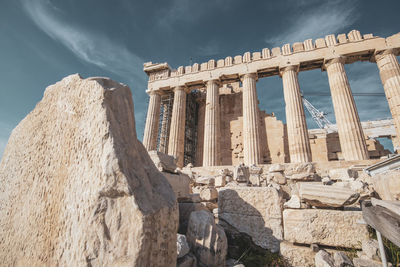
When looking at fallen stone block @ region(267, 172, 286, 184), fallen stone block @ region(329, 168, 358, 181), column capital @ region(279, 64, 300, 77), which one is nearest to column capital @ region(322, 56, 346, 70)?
column capital @ region(279, 64, 300, 77)

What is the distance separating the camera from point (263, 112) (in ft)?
47.9

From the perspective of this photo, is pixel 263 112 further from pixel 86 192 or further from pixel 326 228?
pixel 86 192

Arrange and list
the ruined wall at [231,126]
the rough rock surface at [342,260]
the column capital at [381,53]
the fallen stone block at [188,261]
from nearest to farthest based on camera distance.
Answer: the fallen stone block at [188,261] → the rough rock surface at [342,260] → the column capital at [381,53] → the ruined wall at [231,126]

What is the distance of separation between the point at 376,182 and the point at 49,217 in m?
5.74

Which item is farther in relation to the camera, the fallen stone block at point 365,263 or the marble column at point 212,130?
the marble column at point 212,130

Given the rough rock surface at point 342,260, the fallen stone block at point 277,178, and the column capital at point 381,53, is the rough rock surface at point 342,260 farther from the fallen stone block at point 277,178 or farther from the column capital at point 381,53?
the column capital at point 381,53

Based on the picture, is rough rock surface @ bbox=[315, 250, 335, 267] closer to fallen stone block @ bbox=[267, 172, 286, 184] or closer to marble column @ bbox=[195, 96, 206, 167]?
fallen stone block @ bbox=[267, 172, 286, 184]

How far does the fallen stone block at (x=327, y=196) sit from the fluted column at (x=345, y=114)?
8597mm

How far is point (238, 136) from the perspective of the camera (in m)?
14.7

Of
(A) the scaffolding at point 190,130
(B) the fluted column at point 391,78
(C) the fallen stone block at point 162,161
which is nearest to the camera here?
(C) the fallen stone block at point 162,161

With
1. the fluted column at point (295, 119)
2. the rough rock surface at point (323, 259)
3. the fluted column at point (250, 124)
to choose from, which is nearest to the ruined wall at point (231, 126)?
the fluted column at point (250, 124)

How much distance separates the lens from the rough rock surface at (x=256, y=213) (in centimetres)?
284

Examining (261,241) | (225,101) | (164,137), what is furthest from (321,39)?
(261,241)

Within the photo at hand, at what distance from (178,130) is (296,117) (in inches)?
282
